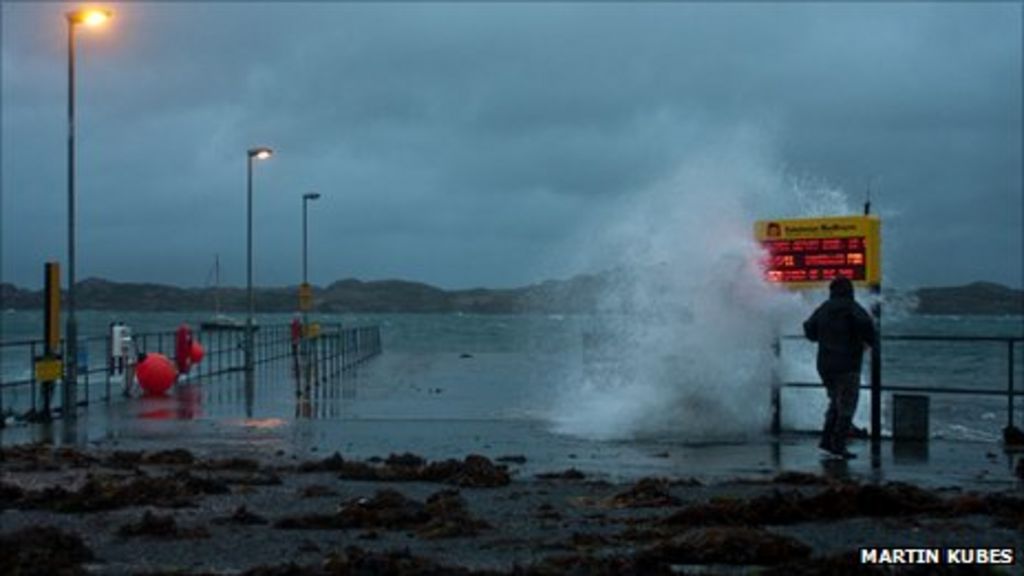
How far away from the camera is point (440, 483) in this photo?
1284cm

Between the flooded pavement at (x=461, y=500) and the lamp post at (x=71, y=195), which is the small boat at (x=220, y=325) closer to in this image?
the lamp post at (x=71, y=195)

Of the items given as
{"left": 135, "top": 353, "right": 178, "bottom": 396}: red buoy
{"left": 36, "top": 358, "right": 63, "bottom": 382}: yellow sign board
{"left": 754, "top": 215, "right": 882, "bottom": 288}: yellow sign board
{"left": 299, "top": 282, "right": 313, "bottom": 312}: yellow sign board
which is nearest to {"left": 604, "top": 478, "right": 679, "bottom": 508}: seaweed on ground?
{"left": 754, "top": 215, "right": 882, "bottom": 288}: yellow sign board

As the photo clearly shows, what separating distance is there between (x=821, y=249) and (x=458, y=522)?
860cm

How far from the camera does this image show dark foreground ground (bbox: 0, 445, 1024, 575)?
830 centimetres

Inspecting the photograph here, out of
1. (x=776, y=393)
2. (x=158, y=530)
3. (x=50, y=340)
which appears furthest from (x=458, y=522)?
(x=50, y=340)

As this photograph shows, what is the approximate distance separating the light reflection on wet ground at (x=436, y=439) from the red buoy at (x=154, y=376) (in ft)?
1.35

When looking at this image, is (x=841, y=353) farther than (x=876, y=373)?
No

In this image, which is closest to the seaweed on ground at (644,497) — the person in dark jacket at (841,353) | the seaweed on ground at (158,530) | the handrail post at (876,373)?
the seaweed on ground at (158,530)

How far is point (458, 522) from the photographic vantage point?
9.90 meters

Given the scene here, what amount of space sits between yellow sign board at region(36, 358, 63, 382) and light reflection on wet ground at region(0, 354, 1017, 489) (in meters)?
0.72

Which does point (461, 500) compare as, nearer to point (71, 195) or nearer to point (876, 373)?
point (876, 373)

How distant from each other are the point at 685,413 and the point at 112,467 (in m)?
7.71

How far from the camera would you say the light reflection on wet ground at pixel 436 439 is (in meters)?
13.8

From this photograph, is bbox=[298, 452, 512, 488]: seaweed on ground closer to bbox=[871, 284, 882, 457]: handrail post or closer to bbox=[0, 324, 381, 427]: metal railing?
bbox=[871, 284, 882, 457]: handrail post
